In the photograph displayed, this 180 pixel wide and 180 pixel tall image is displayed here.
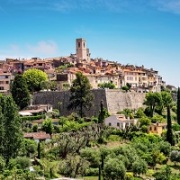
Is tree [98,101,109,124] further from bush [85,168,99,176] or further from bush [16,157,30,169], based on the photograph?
bush [16,157,30,169]

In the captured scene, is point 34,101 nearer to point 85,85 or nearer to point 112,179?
point 85,85

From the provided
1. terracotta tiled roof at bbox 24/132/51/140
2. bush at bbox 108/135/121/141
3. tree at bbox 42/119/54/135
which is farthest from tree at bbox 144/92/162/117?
terracotta tiled roof at bbox 24/132/51/140

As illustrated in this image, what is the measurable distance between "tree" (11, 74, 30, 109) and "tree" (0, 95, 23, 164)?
16415 millimetres

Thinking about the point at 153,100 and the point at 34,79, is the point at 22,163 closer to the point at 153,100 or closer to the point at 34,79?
the point at 153,100

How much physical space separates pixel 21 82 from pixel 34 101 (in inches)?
235

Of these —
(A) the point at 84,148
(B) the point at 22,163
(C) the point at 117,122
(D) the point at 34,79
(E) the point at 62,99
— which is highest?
(D) the point at 34,79

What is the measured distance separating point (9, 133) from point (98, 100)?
21.4 meters

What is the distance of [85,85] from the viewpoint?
4766 centimetres

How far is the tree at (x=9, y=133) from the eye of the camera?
1237 inches

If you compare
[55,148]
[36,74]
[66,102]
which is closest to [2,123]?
[55,148]

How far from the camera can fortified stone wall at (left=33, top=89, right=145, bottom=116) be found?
170 ft

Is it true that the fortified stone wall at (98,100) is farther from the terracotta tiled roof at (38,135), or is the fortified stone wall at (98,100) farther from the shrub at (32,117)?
the terracotta tiled roof at (38,135)

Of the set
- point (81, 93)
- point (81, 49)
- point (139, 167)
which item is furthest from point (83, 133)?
point (81, 49)

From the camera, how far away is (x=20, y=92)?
49188 millimetres
